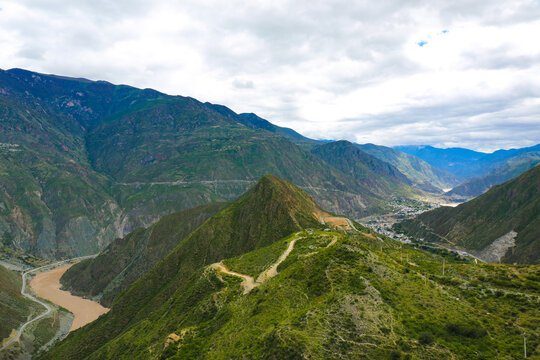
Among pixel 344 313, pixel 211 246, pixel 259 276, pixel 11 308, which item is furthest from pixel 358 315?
pixel 11 308

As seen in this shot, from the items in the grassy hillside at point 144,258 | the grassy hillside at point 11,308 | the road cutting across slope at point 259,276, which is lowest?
the grassy hillside at point 11,308

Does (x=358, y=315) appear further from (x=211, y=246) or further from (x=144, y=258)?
(x=144, y=258)

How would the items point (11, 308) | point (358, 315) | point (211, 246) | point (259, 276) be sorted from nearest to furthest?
1. point (358, 315)
2. point (259, 276)
3. point (211, 246)
4. point (11, 308)

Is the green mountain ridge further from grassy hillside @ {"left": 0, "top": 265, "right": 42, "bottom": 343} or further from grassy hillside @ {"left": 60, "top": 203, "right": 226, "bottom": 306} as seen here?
grassy hillside @ {"left": 0, "top": 265, "right": 42, "bottom": 343}

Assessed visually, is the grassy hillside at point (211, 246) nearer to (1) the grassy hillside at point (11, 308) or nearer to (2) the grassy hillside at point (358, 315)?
(2) the grassy hillside at point (358, 315)

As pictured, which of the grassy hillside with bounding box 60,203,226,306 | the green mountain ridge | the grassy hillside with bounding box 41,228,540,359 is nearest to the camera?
the grassy hillside with bounding box 41,228,540,359

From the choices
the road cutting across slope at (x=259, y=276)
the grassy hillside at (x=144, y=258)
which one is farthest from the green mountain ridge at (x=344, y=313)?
the grassy hillside at (x=144, y=258)

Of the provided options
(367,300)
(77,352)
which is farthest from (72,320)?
(367,300)

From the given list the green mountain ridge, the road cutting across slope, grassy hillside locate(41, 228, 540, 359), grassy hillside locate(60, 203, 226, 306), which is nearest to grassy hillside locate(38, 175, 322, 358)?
the green mountain ridge

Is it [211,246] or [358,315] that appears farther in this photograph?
[211,246]
